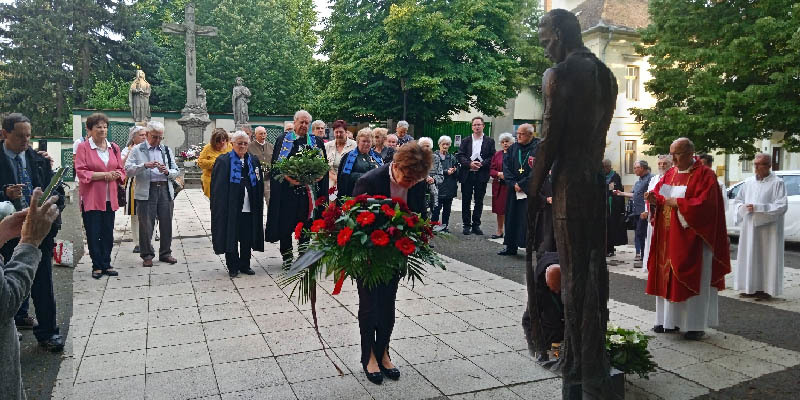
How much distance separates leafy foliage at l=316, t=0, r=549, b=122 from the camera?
25.6 metres

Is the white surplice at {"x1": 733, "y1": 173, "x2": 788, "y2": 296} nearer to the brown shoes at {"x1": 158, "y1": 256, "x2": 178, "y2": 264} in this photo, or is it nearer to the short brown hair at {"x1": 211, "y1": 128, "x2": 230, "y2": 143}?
the short brown hair at {"x1": 211, "y1": 128, "x2": 230, "y2": 143}

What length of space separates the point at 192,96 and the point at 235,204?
21224 millimetres

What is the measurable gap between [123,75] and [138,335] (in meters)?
42.0

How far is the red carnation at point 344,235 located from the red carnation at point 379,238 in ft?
0.50

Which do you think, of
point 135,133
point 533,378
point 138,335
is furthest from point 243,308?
point 135,133

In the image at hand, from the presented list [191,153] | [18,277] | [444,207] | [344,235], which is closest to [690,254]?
[344,235]

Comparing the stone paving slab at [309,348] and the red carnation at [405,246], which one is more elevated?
the red carnation at [405,246]

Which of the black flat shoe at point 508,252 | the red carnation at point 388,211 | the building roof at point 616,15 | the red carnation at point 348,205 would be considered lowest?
the black flat shoe at point 508,252

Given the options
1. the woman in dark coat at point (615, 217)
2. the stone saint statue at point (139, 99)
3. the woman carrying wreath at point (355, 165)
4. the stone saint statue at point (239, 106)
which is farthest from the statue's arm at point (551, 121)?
the stone saint statue at point (139, 99)

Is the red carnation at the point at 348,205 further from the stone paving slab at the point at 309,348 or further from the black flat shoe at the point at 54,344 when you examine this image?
the black flat shoe at the point at 54,344

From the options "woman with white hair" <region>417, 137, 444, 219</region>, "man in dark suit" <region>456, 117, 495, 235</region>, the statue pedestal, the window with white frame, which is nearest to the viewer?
"woman with white hair" <region>417, 137, 444, 219</region>

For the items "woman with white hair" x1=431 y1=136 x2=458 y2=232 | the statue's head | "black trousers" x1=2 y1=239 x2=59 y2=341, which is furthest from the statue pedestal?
the statue's head

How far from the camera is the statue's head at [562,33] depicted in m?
3.52

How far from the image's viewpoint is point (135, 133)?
350 inches
